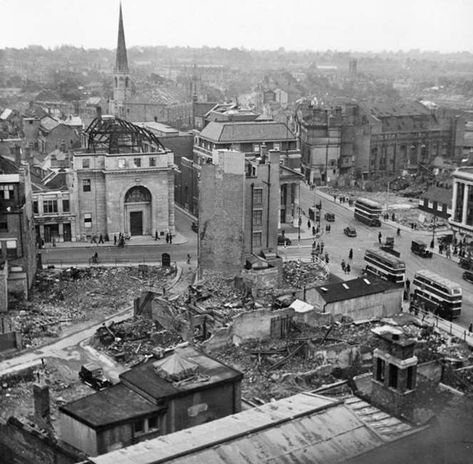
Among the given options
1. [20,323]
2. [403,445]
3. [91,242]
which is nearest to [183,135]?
[91,242]

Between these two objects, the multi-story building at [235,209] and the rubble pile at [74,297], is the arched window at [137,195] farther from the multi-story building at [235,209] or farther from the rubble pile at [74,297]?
the multi-story building at [235,209]

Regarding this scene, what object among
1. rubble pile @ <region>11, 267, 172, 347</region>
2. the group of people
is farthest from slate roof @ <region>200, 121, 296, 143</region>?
rubble pile @ <region>11, 267, 172, 347</region>

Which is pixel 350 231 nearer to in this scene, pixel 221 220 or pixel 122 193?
pixel 221 220

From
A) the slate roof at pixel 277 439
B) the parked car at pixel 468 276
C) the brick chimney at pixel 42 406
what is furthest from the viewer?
the parked car at pixel 468 276

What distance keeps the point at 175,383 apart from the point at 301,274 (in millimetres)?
23219

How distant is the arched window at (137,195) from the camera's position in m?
55.0

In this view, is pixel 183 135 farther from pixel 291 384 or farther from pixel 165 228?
pixel 291 384

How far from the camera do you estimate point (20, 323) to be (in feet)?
126

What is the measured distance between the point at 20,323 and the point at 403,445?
24.1 m

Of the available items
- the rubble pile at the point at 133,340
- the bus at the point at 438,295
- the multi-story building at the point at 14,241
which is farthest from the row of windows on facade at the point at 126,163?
the bus at the point at 438,295

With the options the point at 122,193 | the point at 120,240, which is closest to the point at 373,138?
the point at 122,193

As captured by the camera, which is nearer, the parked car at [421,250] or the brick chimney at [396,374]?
the brick chimney at [396,374]

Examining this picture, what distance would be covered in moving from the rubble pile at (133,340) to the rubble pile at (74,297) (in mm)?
2704

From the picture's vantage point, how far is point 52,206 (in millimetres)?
54562
